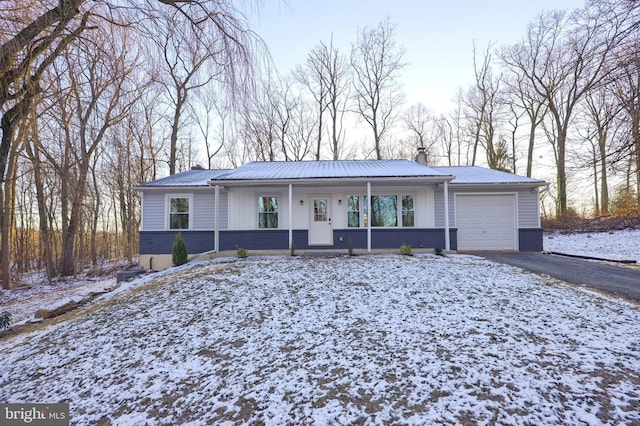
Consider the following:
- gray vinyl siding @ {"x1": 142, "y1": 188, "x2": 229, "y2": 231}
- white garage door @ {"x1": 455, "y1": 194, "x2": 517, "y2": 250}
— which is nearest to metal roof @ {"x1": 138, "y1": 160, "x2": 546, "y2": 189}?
gray vinyl siding @ {"x1": 142, "y1": 188, "x2": 229, "y2": 231}

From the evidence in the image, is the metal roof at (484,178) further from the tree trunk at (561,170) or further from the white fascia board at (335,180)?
the tree trunk at (561,170)

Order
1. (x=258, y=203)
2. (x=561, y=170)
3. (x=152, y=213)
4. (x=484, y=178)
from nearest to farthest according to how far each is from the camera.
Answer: (x=152, y=213), (x=258, y=203), (x=484, y=178), (x=561, y=170)

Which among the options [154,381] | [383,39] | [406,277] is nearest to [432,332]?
[406,277]

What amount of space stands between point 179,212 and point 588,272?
1248cm

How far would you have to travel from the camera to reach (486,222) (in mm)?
10469

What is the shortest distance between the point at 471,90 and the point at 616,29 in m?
19.2

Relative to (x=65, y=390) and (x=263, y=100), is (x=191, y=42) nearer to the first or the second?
(x=263, y=100)

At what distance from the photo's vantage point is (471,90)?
21.4 meters

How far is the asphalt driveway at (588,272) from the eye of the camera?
541 centimetres

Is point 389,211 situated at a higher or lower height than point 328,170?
lower

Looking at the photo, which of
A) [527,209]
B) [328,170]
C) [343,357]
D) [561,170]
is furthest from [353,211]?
[561,170]

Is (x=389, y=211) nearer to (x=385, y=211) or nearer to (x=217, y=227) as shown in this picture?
(x=385, y=211)

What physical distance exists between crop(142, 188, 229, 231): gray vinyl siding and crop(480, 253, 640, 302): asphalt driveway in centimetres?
939

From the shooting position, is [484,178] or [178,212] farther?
[484,178]
